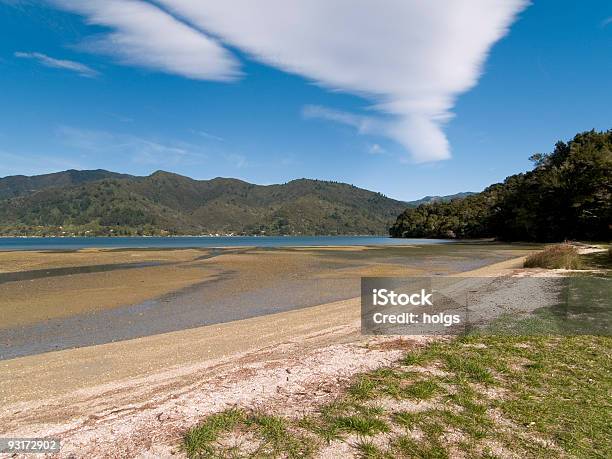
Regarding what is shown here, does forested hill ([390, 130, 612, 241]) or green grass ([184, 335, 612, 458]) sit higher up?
forested hill ([390, 130, 612, 241])

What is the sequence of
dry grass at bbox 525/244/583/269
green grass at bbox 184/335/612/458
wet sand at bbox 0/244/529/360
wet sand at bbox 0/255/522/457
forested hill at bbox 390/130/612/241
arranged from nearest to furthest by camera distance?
green grass at bbox 184/335/612/458 < wet sand at bbox 0/255/522/457 < wet sand at bbox 0/244/529/360 < dry grass at bbox 525/244/583/269 < forested hill at bbox 390/130/612/241

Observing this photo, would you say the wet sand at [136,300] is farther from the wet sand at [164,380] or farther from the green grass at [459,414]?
the green grass at [459,414]

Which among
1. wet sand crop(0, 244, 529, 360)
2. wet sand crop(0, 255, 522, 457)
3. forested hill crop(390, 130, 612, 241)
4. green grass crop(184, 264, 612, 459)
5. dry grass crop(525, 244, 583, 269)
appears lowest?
wet sand crop(0, 244, 529, 360)

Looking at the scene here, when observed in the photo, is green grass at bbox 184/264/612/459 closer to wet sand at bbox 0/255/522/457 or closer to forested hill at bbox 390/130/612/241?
wet sand at bbox 0/255/522/457

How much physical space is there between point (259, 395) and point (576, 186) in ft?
277

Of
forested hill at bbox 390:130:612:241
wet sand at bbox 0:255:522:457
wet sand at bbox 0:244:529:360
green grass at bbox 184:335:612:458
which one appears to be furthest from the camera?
forested hill at bbox 390:130:612:241

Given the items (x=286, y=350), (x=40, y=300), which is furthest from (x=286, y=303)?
(x=40, y=300)

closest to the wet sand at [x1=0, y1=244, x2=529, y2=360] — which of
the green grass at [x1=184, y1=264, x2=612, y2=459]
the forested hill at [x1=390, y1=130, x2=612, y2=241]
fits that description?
the green grass at [x1=184, y1=264, x2=612, y2=459]

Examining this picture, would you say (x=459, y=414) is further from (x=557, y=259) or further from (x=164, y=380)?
(x=557, y=259)

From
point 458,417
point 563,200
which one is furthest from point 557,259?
point 563,200

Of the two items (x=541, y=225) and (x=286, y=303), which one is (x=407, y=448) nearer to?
(x=286, y=303)

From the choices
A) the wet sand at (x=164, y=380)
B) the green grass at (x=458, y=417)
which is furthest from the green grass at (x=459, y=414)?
the wet sand at (x=164, y=380)

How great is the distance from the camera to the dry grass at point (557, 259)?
23.0 m

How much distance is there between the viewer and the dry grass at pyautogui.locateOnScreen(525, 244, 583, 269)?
75.3 ft
